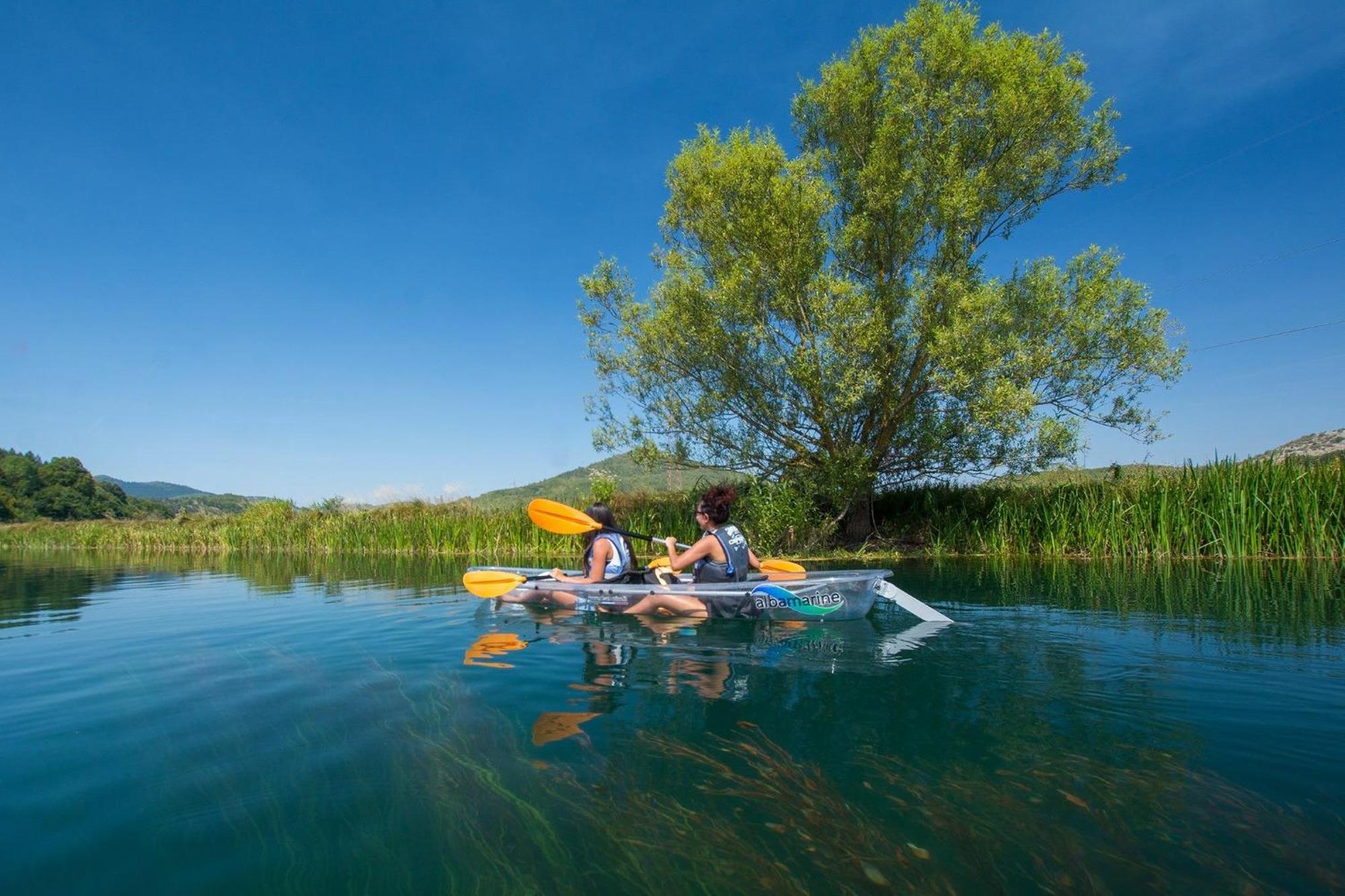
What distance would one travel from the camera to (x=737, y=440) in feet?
58.5

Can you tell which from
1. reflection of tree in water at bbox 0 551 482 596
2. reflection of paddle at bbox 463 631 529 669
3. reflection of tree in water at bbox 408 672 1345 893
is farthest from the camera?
reflection of tree in water at bbox 0 551 482 596

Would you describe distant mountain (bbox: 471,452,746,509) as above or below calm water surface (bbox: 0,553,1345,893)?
above

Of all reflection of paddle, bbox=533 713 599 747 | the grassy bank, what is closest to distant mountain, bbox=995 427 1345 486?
the grassy bank

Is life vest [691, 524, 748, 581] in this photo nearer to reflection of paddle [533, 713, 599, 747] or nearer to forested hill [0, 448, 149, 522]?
reflection of paddle [533, 713, 599, 747]

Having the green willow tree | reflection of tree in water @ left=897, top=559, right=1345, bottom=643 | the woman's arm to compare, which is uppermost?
the green willow tree

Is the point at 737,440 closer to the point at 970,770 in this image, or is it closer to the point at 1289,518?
the point at 1289,518

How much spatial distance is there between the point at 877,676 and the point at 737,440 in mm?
12739

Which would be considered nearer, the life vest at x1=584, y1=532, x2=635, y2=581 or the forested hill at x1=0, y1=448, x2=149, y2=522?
the life vest at x1=584, y1=532, x2=635, y2=581

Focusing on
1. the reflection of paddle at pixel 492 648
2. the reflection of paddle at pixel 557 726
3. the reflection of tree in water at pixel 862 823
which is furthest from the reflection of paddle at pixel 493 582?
the reflection of tree in water at pixel 862 823

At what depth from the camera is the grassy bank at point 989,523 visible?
12.7m

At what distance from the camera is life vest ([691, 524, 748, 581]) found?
7.88 m

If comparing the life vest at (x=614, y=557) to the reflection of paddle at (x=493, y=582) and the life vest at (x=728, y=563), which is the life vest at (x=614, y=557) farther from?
the life vest at (x=728, y=563)

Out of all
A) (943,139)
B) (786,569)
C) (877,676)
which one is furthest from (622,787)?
(943,139)

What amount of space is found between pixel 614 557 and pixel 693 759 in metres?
4.98
